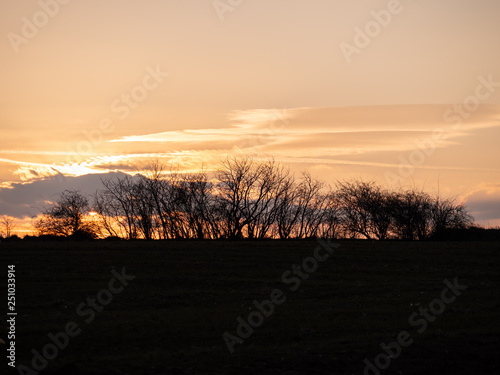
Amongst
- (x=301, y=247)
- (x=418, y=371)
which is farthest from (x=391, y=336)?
(x=301, y=247)

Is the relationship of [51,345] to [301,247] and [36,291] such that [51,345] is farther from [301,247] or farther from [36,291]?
[301,247]

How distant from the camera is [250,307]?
19891mm

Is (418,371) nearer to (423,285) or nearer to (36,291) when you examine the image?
(423,285)

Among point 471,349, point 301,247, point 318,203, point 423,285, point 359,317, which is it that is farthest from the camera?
point 318,203

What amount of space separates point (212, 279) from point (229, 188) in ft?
116

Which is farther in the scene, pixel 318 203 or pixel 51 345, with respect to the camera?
pixel 318 203

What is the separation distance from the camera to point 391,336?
1537 cm

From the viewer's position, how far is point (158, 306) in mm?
20609

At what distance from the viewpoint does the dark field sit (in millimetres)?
12828

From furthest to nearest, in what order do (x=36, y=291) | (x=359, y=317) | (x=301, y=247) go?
(x=301, y=247) < (x=36, y=291) < (x=359, y=317)

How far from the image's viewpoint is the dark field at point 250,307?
42.1 ft

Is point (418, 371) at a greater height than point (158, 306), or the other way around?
point (158, 306)

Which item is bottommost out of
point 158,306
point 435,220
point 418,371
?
point 418,371

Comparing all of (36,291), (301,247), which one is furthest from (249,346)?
(301,247)
